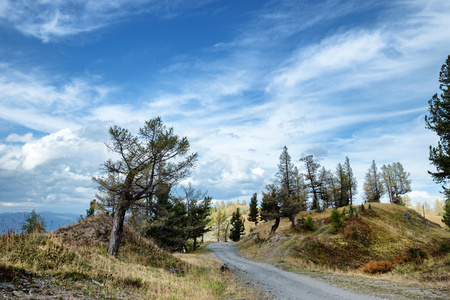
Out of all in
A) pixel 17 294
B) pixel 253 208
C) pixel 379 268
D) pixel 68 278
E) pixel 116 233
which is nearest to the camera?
pixel 17 294

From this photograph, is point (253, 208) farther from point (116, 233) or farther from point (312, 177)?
point (116, 233)

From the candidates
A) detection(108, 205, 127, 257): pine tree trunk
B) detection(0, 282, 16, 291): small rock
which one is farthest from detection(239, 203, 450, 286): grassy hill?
detection(0, 282, 16, 291): small rock

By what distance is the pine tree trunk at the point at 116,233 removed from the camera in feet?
49.4

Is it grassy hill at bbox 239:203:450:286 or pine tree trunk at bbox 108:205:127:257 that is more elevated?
pine tree trunk at bbox 108:205:127:257

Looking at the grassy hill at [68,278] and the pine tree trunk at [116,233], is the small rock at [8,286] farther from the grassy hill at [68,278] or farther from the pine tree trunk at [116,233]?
the pine tree trunk at [116,233]

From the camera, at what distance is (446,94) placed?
59.1ft

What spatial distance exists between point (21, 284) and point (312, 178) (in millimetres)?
52240

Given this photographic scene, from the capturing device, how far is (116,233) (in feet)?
50.5

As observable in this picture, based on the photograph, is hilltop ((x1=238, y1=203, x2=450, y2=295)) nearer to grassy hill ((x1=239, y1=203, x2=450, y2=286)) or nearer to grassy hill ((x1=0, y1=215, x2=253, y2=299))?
grassy hill ((x1=239, y1=203, x2=450, y2=286))

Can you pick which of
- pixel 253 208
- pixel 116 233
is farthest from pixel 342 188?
pixel 116 233

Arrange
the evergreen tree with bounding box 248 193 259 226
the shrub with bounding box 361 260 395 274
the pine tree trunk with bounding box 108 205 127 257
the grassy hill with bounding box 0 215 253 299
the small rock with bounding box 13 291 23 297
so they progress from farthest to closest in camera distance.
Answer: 1. the evergreen tree with bounding box 248 193 259 226
2. the shrub with bounding box 361 260 395 274
3. the pine tree trunk with bounding box 108 205 127 257
4. the grassy hill with bounding box 0 215 253 299
5. the small rock with bounding box 13 291 23 297

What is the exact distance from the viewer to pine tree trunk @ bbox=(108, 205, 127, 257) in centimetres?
1506

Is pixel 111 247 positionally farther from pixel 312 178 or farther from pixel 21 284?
pixel 312 178

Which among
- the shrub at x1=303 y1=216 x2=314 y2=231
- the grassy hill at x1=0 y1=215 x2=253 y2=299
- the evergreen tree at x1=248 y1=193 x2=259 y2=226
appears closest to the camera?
the grassy hill at x1=0 y1=215 x2=253 y2=299
